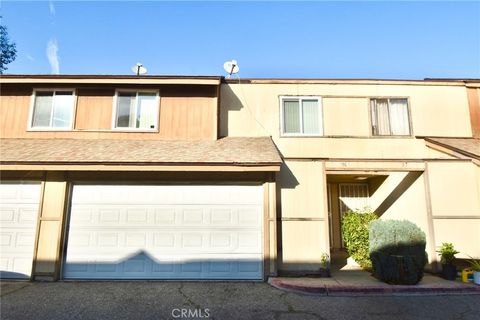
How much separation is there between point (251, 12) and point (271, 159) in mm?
5671

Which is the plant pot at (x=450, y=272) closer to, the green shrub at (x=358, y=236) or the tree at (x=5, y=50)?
the green shrub at (x=358, y=236)

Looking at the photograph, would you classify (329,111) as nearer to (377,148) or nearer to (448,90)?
(377,148)

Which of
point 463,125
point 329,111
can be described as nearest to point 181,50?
point 329,111

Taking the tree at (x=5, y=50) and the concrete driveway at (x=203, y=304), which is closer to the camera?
the concrete driveway at (x=203, y=304)

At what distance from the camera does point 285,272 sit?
7.76 metres

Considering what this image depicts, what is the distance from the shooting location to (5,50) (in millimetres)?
22734

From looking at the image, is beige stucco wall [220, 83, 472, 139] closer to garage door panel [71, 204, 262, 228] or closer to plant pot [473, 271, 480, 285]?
garage door panel [71, 204, 262, 228]

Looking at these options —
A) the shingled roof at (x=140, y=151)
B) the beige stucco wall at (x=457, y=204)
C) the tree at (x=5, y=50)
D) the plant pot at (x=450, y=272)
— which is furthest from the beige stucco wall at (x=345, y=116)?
the tree at (x=5, y=50)

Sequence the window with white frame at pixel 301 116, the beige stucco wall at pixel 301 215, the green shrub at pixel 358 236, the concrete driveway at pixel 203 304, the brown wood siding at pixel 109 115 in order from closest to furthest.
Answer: the concrete driveway at pixel 203 304 < the beige stucco wall at pixel 301 215 < the green shrub at pixel 358 236 < the brown wood siding at pixel 109 115 < the window with white frame at pixel 301 116

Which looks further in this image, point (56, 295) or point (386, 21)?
point (386, 21)

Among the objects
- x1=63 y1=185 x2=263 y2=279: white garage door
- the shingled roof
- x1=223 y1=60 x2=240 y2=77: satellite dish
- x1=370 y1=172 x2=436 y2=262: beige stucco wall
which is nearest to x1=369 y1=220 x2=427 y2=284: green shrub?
x1=370 y1=172 x2=436 y2=262: beige stucco wall

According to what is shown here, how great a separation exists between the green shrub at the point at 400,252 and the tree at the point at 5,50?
28.9 metres

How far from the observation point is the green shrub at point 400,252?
672cm

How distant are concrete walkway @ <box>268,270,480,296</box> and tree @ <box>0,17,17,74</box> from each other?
27.3 m
